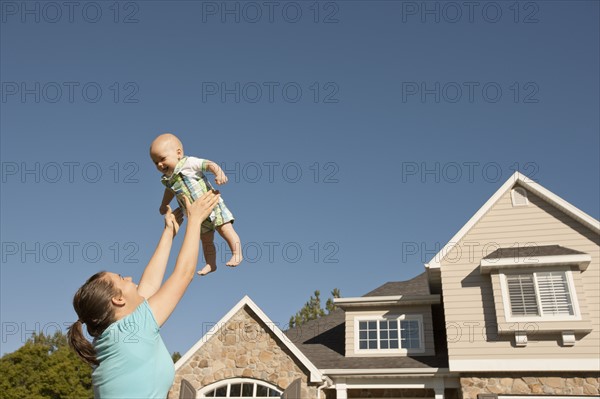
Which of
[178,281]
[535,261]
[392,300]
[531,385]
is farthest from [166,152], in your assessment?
[392,300]

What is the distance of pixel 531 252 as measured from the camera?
14.6 metres

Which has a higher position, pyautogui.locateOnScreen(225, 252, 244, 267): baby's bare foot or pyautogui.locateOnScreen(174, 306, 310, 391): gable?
pyautogui.locateOnScreen(225, 252, 244, 267): baby's bare foot

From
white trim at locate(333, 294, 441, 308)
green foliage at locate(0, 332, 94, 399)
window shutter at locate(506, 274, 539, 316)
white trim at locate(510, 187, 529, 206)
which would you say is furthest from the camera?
green foliage at locate(0, 332, 94, 399)

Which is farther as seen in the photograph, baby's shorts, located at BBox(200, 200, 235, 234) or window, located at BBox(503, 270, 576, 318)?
Answer: window, located at BBox(503, 270, 576, 318)

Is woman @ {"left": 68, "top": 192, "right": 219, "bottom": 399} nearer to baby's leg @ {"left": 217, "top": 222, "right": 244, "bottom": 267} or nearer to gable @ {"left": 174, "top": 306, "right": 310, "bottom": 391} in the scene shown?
baby's leg @ {"left": 217, "top": 222, "right": 244, "bottom": 267}

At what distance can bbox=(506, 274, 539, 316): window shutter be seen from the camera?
1393 centimetres

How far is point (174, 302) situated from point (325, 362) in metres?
14.3

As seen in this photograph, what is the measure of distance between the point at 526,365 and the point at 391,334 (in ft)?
13.6

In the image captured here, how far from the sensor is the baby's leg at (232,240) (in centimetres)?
330

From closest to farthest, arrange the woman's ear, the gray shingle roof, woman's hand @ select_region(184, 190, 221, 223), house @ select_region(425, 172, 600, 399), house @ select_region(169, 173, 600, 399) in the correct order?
the woman's ear
woman's hand @ select_region(184, 190, 221, 223)
house @ select_region(425, 172, 600, 399)
house @ select_region(169, 173, 600, 399)
the gray shingle roof

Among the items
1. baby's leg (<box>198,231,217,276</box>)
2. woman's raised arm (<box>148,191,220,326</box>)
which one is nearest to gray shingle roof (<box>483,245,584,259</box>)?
baby's leg (<box>198,231,217,276</box>)

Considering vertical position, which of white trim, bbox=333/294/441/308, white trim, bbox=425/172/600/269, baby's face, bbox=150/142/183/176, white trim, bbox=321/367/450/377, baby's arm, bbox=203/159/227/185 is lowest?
white trim, bbox=321/367/450/377

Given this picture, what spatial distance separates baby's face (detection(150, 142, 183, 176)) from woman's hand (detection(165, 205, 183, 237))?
0.83 feet

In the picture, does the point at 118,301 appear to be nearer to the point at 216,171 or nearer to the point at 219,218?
the point at 219,218
